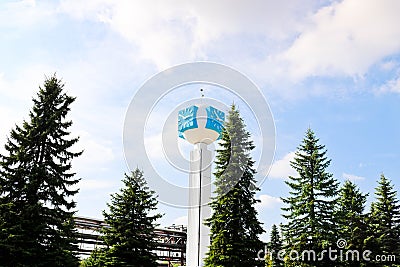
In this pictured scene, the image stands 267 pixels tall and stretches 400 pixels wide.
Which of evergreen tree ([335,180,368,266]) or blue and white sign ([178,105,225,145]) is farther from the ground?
blue and white sign ([178,105,225,145])

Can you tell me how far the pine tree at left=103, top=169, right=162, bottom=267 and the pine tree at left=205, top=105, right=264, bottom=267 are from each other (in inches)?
151

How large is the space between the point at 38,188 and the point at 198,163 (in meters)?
20.9

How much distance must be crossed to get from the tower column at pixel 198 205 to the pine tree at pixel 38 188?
52.9 ft

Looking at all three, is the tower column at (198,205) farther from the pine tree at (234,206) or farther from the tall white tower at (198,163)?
the pine tree at (234,206)

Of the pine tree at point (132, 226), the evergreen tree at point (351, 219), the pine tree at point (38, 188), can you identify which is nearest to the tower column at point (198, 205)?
the pine tree at point (132, 226)

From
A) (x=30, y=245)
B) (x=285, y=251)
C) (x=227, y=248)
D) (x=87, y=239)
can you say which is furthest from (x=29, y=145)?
(x=87, y=239)

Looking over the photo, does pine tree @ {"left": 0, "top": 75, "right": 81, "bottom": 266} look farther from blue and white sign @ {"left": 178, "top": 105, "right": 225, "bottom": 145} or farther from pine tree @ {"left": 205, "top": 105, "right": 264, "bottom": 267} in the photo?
blue and white sign @ {"left": 178, "top": 105, "right": 225, "bottom": 145}

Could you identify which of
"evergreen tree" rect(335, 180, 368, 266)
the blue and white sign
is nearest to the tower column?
the blue and white sign

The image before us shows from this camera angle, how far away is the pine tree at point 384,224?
86.6 feet

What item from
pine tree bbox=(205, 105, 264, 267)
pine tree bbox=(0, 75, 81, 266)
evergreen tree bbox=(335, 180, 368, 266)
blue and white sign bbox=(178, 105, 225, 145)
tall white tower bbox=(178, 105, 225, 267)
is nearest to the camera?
pine tree bbox=(0, 75, 81, 266)

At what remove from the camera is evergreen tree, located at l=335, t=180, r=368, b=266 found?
80.4 feet

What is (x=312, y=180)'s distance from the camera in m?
24.9

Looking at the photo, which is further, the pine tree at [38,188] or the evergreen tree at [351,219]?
the evergreen tree at [351,219]

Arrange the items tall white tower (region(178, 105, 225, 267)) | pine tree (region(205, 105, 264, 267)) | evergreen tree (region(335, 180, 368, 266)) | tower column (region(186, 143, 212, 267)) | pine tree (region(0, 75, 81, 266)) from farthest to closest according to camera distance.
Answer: tall white tower (region(178, 105, 225, 267))
tower column (region(186, 143, 212, 267))
evergreen tree (region(335, 180, 368, 266))
pine tree (region(205, 105, 264, 267))
pine tree (region(0, 75, 81, 266))
